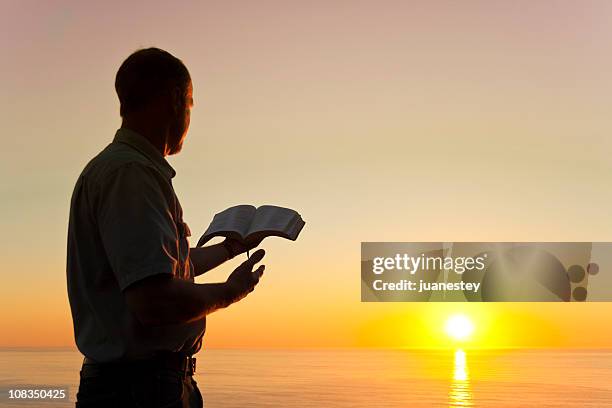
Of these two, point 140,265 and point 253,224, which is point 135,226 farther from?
point 253,224

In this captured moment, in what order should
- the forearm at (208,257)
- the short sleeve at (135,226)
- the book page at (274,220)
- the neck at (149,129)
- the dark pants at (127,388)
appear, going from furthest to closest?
the forearm at (208,257), the book page at (274,220), the neck at (149,129), the dark pants at (127,388), the short sleeve at (135,226)

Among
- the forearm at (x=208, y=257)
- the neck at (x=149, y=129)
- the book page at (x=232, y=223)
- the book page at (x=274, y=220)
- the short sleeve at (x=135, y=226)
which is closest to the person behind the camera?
Answer: the short sleeve at (x=135, y=226)

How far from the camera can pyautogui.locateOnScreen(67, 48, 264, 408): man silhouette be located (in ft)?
5.55

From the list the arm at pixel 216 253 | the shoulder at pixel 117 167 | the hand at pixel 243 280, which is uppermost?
the arm at pixel 216 253

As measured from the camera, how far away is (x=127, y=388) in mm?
1831

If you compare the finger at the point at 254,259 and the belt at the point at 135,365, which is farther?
the finger at the point at 254,259

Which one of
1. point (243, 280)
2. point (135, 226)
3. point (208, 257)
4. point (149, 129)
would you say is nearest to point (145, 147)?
point (149, 129)

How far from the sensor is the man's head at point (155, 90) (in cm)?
191

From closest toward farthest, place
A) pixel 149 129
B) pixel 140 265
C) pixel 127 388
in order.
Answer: pixel 140 265 < pixel 127 388 < pixel 149 129

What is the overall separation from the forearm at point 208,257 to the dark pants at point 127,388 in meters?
0.59

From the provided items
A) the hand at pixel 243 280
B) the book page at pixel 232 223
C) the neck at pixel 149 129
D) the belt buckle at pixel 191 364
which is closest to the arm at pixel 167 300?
the hand at pixel 243 280

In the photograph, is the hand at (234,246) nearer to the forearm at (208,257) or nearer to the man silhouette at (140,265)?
the forearm at (208,257)

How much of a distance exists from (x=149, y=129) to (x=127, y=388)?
57cm

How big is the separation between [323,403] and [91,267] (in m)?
19.5
